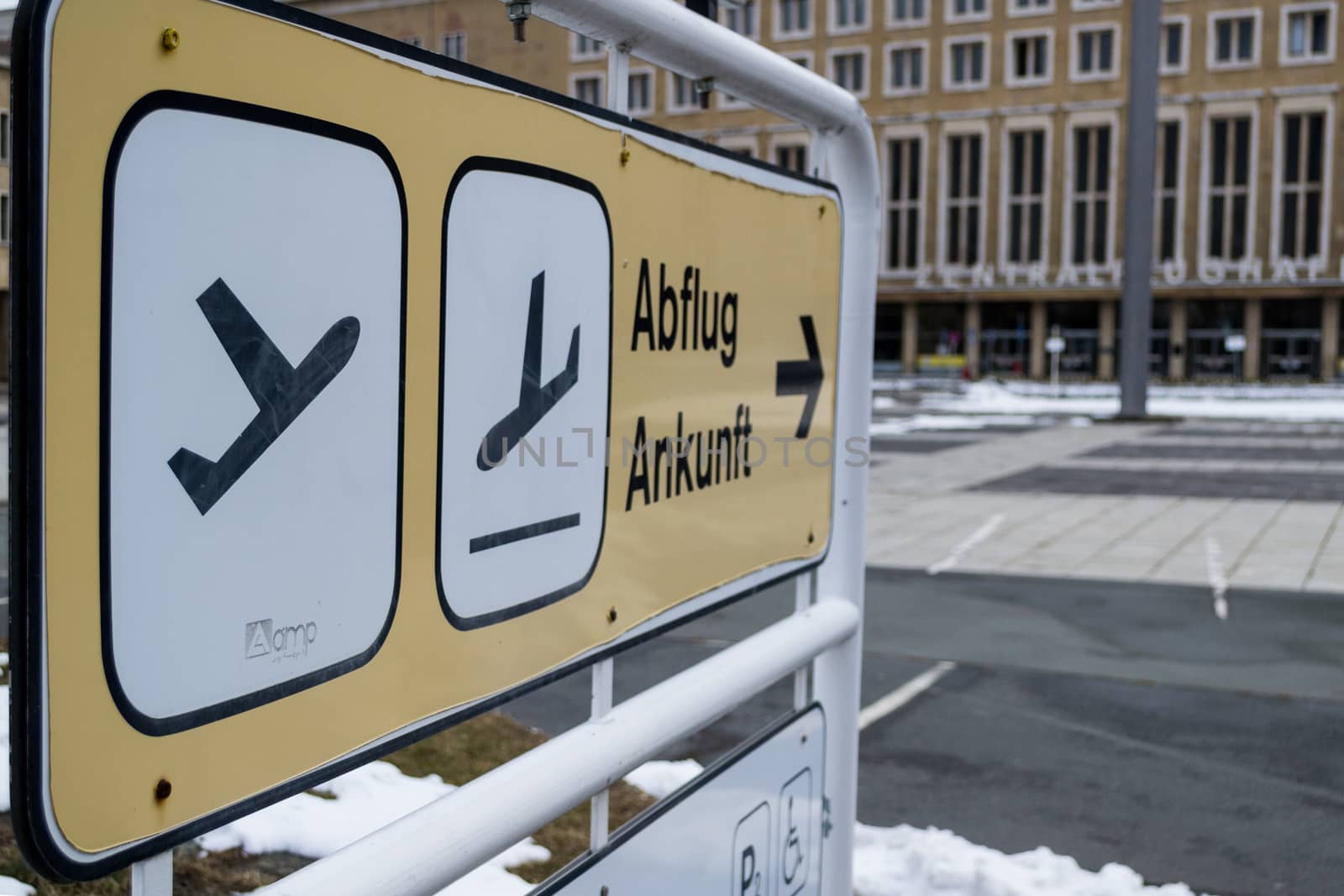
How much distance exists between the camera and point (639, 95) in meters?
1.69

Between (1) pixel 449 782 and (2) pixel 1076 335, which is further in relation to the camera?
(2) pixel 1076 335

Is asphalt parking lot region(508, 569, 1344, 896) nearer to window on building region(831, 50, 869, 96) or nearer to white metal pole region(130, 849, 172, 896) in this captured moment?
white metal pole region(130, 849, 172, 896)

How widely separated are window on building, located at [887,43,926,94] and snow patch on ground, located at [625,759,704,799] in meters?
61.0

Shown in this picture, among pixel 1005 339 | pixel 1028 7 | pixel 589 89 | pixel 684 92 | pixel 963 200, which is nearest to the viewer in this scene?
pixel 589 89

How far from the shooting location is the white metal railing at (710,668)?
1.20m

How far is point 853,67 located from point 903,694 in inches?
2383

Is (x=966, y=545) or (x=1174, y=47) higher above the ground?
(x=1174, y=47)

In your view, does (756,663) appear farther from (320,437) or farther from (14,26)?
(14,26)

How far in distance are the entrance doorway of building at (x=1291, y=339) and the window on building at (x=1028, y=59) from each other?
48.4 feet

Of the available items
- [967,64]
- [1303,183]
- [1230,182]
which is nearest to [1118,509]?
[1230,182]

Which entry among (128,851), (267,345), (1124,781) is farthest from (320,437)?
(1124,781)

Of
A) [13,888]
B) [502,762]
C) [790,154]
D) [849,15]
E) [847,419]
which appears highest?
[849,15]

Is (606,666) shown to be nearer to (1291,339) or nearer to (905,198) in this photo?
(1291,339)

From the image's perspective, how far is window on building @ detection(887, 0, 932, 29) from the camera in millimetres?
61781
